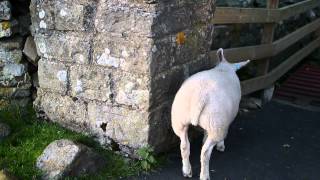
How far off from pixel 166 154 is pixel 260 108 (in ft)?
7.42

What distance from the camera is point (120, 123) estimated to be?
4.28 metres

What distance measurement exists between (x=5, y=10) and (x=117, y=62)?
122 cm

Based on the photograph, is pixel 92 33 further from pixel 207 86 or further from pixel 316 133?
pixel 316 133

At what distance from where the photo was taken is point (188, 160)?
4.15 meters

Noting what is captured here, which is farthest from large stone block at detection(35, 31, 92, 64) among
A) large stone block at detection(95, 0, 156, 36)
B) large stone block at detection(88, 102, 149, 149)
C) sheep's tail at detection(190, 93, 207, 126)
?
sheep's tail at detection(190, 93, 207, 126)

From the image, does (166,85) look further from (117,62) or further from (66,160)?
(66,160)

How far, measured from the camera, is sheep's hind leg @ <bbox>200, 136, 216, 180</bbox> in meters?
3.97

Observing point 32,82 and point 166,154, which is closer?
point 166,154

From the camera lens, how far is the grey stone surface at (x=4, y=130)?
4.28 m

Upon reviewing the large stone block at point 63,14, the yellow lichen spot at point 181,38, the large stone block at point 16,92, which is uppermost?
the large stone block at point 63,14

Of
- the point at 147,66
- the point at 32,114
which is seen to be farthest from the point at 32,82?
the point at 147,66

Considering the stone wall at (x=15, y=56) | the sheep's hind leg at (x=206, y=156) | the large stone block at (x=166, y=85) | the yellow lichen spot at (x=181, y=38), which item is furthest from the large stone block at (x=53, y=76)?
the sheep's hind leg at (x=206, y=156)

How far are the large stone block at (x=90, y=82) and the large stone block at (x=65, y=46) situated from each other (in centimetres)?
9

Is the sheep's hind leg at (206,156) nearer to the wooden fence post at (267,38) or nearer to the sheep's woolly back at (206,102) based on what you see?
the sheep's woolly back at (206,102)
